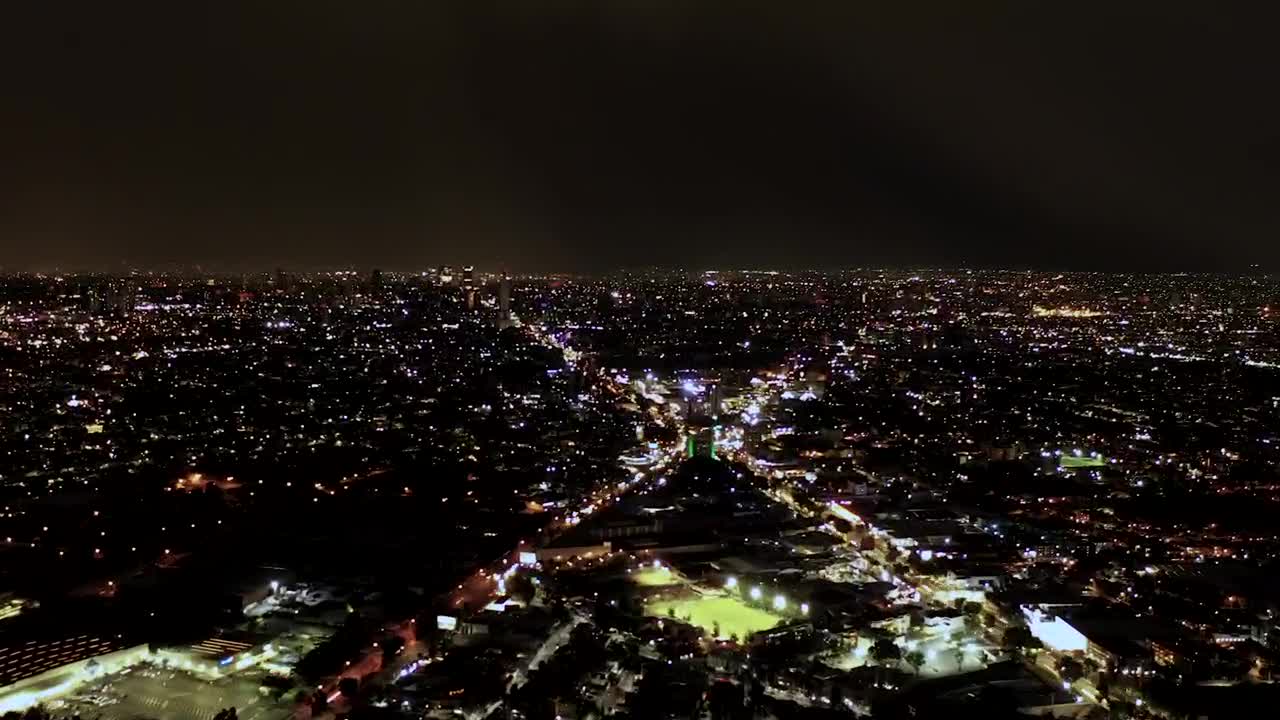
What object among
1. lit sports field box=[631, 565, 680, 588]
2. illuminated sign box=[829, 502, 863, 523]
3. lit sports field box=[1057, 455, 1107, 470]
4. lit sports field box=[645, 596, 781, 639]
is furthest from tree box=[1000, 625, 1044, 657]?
lit sports field box=[1057, 455, 1107, 470]

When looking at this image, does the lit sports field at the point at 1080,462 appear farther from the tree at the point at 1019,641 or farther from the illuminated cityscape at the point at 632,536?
the tree at the point at 1019,641

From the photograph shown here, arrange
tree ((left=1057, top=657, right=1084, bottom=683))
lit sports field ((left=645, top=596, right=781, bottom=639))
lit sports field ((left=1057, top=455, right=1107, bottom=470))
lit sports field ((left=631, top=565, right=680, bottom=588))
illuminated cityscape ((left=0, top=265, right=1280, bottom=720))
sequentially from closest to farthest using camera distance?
illuminated cityscape ((left=0, top=265, right=1280, bottom=720)) → tree ((left=1057, top=657, right=1084, bottom=683)) → lit sports field ((left=645, top=596, right=781, bottom=639)) → lit sports field ((left=631, top=565, right=680, bottom=588)) → lit sports field ((left=1057, top=455, right=1107, bottom=470))

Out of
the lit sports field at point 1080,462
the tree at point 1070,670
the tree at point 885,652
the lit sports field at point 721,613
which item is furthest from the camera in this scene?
the lit sports field at point 1080,462

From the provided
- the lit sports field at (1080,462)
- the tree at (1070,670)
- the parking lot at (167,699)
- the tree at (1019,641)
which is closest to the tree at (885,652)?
the tree at (1019,641)

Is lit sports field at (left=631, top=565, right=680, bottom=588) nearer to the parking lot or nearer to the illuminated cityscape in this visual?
the illuminated cityscape

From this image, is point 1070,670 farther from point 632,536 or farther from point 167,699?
point 167,699

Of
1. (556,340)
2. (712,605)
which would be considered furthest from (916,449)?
(556,340)

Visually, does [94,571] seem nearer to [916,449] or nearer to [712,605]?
[712,605]
